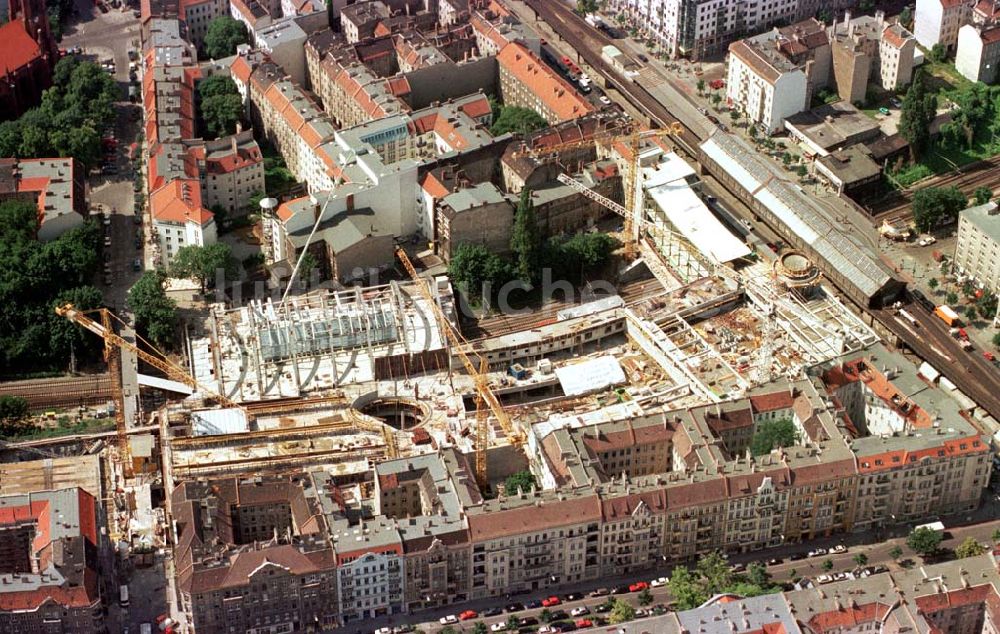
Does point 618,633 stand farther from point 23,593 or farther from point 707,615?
point 23,593

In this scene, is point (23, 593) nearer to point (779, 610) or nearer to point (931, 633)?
point (779, 610)

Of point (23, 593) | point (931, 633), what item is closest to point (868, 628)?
point (931, 633)

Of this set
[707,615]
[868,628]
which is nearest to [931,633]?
[868,628]

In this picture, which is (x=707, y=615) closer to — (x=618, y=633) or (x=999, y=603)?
(x=618, y=633)

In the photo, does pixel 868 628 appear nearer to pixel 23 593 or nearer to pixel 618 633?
pixel 618 633

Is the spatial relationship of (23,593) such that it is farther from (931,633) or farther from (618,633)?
(931,633)

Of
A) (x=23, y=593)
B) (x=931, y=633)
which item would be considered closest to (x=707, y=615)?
(x=931, y=633)
